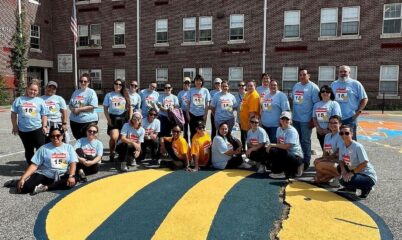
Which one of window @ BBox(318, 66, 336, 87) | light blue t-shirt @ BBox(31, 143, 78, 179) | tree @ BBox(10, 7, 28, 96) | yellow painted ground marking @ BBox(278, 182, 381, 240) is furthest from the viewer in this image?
tree @ BBox(10, 7, 28, 96)

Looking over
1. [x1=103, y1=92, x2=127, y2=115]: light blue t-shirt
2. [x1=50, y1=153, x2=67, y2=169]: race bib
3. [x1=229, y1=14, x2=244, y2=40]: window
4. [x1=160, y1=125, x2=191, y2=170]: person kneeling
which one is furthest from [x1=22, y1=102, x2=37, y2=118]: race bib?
[x1=229, y1=14, x2=244, y2=40]: window

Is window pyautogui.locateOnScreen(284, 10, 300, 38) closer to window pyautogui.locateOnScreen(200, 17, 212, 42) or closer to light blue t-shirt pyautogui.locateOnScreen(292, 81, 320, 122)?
window pyautogui.locateOnScreen(200, 17, 212, 42)

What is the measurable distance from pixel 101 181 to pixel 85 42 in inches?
945

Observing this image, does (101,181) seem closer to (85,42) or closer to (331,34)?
(331,34)

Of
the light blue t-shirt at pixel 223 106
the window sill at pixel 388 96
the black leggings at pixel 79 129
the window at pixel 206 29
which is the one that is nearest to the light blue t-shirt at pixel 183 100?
the light blue t-shirt at pixel 223 106

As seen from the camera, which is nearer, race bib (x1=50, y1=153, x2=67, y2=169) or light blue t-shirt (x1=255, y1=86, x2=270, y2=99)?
race bib (x1=50, y1=153, x2=67, y2=169)

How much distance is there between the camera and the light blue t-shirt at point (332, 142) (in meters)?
5.99

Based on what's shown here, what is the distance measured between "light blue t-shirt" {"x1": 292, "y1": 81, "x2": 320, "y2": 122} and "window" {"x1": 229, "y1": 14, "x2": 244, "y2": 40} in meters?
17.7

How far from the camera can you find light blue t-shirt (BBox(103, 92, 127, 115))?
7963 mm

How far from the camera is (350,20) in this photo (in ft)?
71.7

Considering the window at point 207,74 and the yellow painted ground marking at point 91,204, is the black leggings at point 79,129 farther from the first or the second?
the window at point 207,74

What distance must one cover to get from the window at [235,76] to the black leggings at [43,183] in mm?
19274

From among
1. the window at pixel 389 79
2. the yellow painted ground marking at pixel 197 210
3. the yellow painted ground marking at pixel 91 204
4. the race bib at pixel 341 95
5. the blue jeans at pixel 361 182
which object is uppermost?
the window at pixel 389 79

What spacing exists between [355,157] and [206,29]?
2056cm
